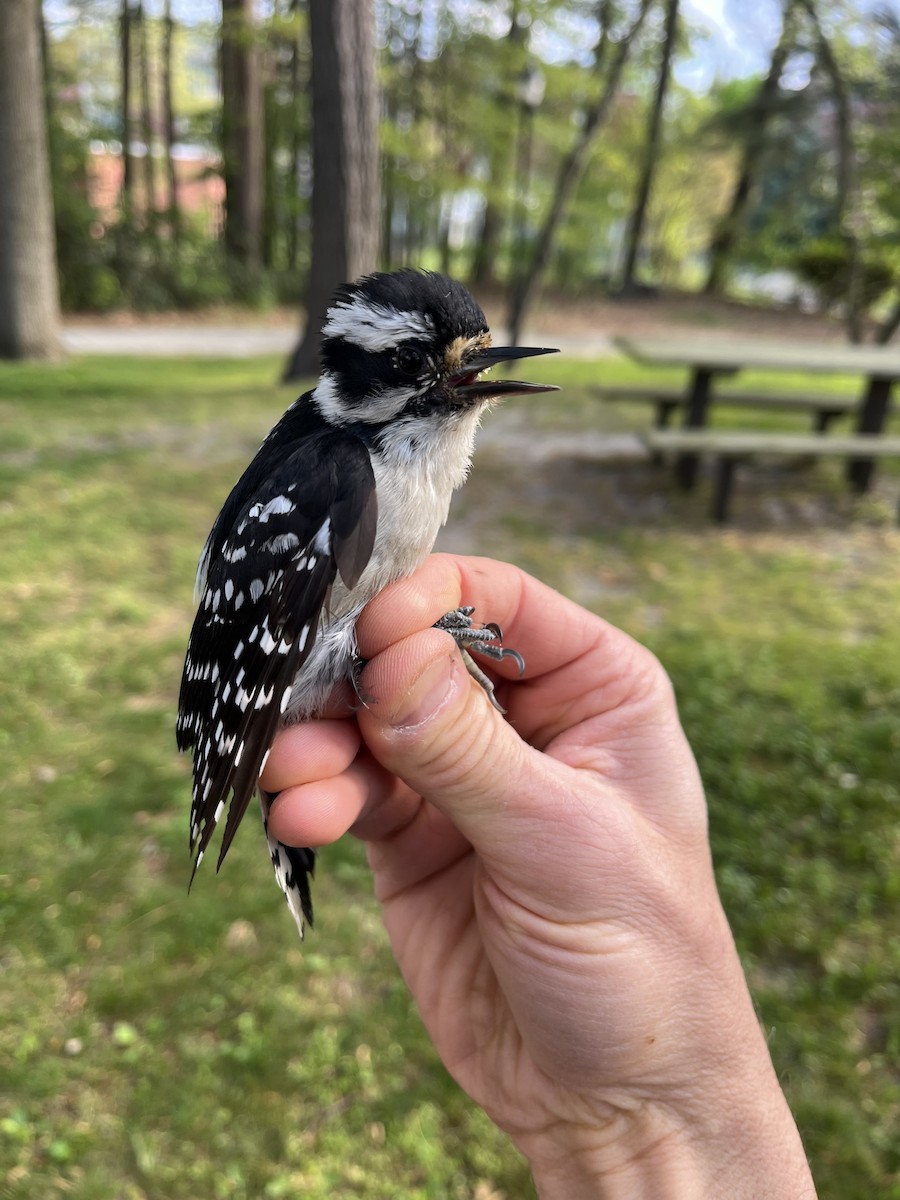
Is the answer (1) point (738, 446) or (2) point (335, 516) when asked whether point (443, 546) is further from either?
(2) point (335, 516)

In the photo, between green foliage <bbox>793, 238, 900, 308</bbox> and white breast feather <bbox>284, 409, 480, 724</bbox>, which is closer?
white breast feather <bbox>284, 409, 480, 724</bbox>

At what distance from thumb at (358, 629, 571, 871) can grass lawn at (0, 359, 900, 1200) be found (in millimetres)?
1371

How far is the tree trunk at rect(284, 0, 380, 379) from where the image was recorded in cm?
833

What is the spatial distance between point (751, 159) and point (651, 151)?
15.2 ft

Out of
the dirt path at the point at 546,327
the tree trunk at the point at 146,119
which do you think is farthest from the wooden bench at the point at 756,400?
the tree trunk at the point at 146,119

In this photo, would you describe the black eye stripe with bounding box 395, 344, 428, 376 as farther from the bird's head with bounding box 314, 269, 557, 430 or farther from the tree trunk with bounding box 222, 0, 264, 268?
the tree trunk with bounding box 222, 0, 264, 268

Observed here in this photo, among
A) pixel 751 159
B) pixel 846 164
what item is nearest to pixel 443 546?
pixel 846 164

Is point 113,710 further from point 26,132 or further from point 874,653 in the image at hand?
point 26,132

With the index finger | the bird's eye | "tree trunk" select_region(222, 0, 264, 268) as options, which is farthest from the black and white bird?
"tree trunk" select_region(222, 0, 264, 268)

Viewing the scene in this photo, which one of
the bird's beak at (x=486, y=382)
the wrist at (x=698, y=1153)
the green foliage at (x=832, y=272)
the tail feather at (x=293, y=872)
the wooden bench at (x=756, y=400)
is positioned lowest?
the wrist at (x=698, y=1153)

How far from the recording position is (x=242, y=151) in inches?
778

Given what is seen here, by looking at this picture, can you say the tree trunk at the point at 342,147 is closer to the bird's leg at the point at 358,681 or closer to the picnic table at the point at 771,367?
the picnic table at the point at 771,367

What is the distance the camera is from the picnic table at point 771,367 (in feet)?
22.5

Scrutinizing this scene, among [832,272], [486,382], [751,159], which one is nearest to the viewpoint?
[486,382]
